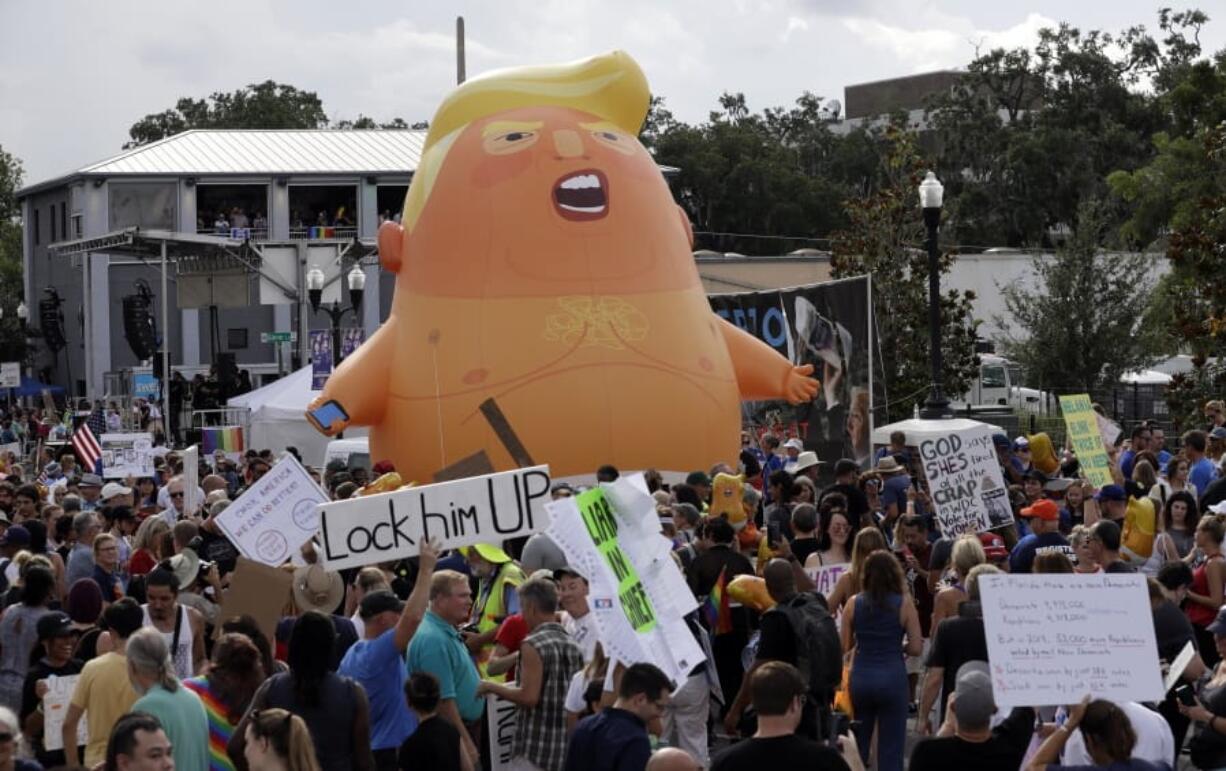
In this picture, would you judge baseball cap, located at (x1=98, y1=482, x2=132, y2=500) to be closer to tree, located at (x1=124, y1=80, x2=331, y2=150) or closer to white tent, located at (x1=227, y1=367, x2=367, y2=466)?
white tent, located at (x1=227, y1=367, x2=367, y2=466)

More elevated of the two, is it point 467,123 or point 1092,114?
point 1092,114

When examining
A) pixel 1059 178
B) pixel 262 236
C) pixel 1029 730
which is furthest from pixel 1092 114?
pixel 1029 730

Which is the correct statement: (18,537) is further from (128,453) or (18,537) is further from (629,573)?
(128,453)

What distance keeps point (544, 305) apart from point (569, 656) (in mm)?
10087

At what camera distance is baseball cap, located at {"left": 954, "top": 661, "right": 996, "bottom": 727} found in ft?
22.6

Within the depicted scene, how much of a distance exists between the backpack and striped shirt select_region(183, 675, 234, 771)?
2.67 metres

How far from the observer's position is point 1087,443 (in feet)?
53.7

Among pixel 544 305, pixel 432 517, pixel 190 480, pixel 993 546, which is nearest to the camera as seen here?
pixel 432 517

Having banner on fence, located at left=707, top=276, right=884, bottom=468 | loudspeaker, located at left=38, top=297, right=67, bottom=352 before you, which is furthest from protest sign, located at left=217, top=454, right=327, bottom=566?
loudspeaker, located at left=38, top=297, right=67, bottom=352

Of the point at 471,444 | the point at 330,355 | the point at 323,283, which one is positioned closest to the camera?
the point at 471,444

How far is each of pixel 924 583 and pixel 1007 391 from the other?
28.0m

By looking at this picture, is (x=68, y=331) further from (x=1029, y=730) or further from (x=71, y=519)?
(x=1029, y=730)

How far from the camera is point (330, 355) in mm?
27219

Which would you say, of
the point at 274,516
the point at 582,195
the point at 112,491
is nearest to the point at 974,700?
the point at 274,516
